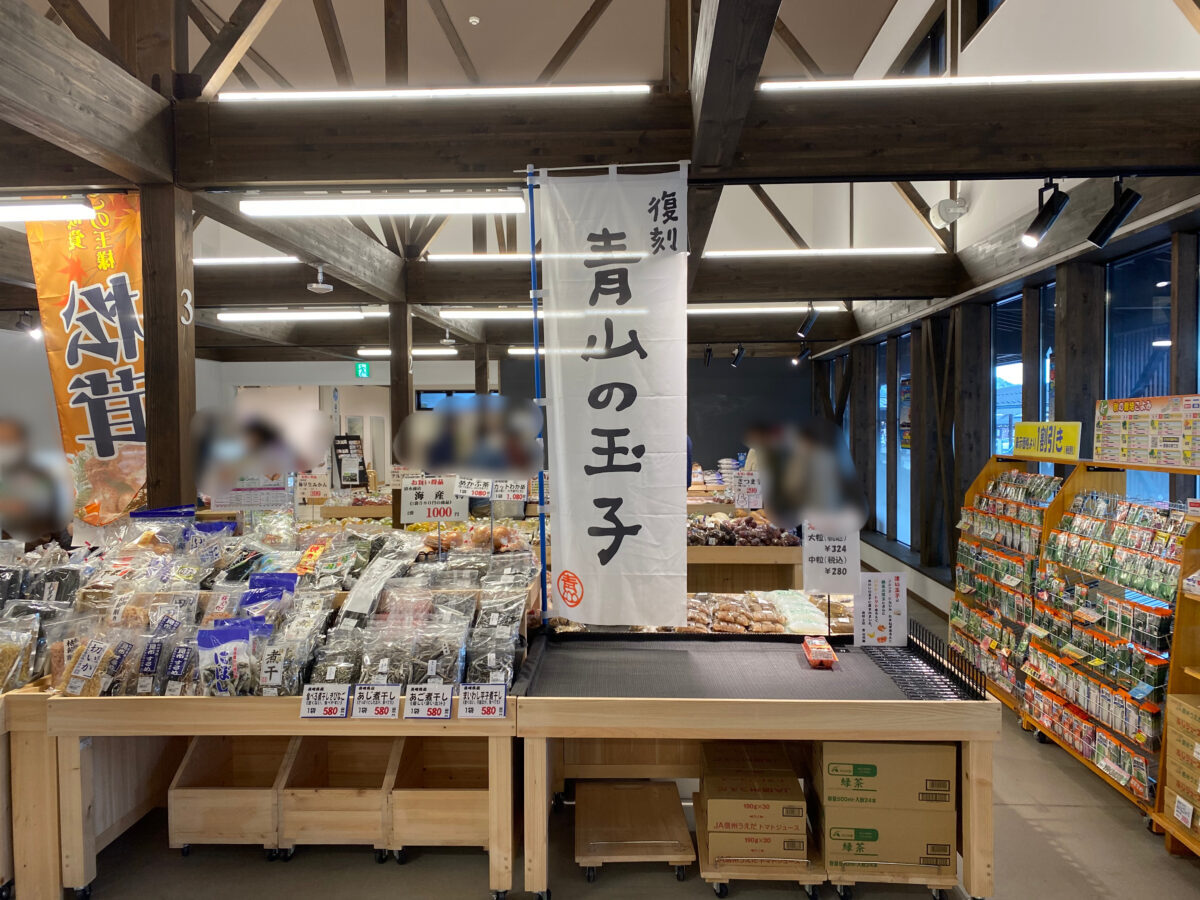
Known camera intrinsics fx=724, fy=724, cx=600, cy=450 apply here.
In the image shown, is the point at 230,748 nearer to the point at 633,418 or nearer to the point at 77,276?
the point at 633,418

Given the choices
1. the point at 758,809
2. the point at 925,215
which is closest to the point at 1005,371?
the point at 925,215

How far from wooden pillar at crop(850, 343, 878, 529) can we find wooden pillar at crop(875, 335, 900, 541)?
98cm

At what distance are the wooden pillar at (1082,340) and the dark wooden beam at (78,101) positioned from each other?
5536 millimetres

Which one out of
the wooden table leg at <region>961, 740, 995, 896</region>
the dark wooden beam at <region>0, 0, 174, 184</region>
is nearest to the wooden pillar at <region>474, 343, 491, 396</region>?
the dark wooden beam at <region>0, 0, 174, 184</region>

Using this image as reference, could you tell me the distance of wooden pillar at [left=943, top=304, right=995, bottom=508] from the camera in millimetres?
6879

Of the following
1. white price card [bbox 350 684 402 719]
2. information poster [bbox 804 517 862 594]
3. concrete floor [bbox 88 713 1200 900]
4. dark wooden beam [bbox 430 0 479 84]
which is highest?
dark wooden beam [bbox 430 0 479 84]

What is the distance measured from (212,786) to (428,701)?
1.17 metres

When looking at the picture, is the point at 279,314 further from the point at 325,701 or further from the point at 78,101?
the point at 325,701

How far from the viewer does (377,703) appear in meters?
2.42

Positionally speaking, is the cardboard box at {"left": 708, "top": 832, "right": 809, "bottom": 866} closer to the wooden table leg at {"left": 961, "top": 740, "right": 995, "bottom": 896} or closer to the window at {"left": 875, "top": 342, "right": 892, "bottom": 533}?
the wooden table leg at {"left": 961, "top": 740, "right": 995, "bottom": 896}

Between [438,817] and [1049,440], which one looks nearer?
[438,817]

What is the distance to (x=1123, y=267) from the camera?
4.89 metres

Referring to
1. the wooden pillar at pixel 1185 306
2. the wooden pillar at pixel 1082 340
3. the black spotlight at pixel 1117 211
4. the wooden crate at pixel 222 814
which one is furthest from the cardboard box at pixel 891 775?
the wooden pillar at pixel 1082 340

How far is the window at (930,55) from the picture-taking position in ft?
23.2
